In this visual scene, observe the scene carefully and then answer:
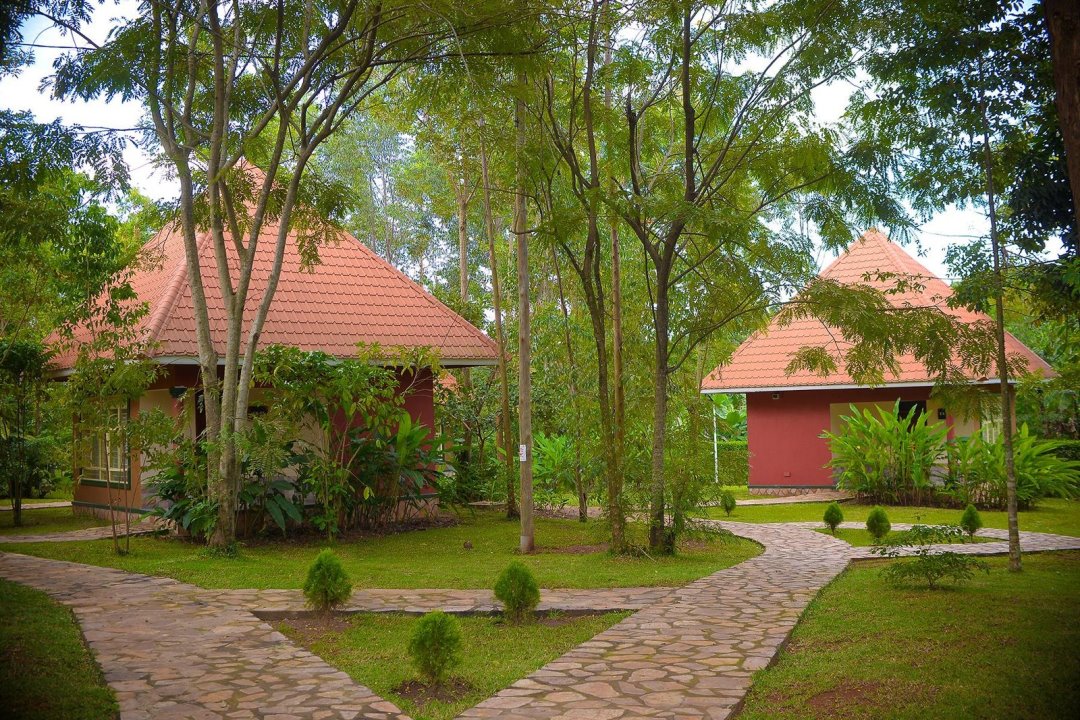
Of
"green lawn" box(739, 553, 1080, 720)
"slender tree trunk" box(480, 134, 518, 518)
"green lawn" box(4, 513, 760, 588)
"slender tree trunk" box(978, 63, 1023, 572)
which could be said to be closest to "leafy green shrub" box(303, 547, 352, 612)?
"green lawn" box(4, 513, 760, 588)

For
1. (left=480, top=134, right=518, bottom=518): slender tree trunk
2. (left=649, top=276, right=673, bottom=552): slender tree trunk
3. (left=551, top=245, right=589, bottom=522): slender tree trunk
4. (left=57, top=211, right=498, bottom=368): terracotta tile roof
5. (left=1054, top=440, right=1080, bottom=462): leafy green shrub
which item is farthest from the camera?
Result: (left=1054, top=440, right=1080, bottom=462): leafy green shrub

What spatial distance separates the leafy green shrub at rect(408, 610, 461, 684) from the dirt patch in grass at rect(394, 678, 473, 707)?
0.17ft

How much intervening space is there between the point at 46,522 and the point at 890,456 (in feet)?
50.0

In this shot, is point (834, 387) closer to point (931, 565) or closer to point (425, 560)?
point (425, 560)

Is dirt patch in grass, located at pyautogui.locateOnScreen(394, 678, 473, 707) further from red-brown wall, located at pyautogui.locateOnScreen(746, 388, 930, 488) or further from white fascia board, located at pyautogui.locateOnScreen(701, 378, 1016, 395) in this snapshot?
red-brown wall, located at pyautogui.locateOnScreen(746, 388, 930, 488)

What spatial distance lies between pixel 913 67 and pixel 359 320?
927cm

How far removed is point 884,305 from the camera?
417 inches

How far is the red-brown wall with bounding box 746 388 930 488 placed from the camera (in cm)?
1989

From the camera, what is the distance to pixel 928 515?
15445mm

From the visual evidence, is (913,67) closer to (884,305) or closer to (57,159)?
(884,305)

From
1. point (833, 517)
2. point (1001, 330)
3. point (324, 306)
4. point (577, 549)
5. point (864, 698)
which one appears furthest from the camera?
point (324, 306)

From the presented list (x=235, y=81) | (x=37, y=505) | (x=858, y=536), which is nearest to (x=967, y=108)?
(x=858, y=536)

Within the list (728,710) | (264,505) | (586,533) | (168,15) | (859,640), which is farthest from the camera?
(586,533)

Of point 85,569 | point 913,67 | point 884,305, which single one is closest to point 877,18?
point 913,67
